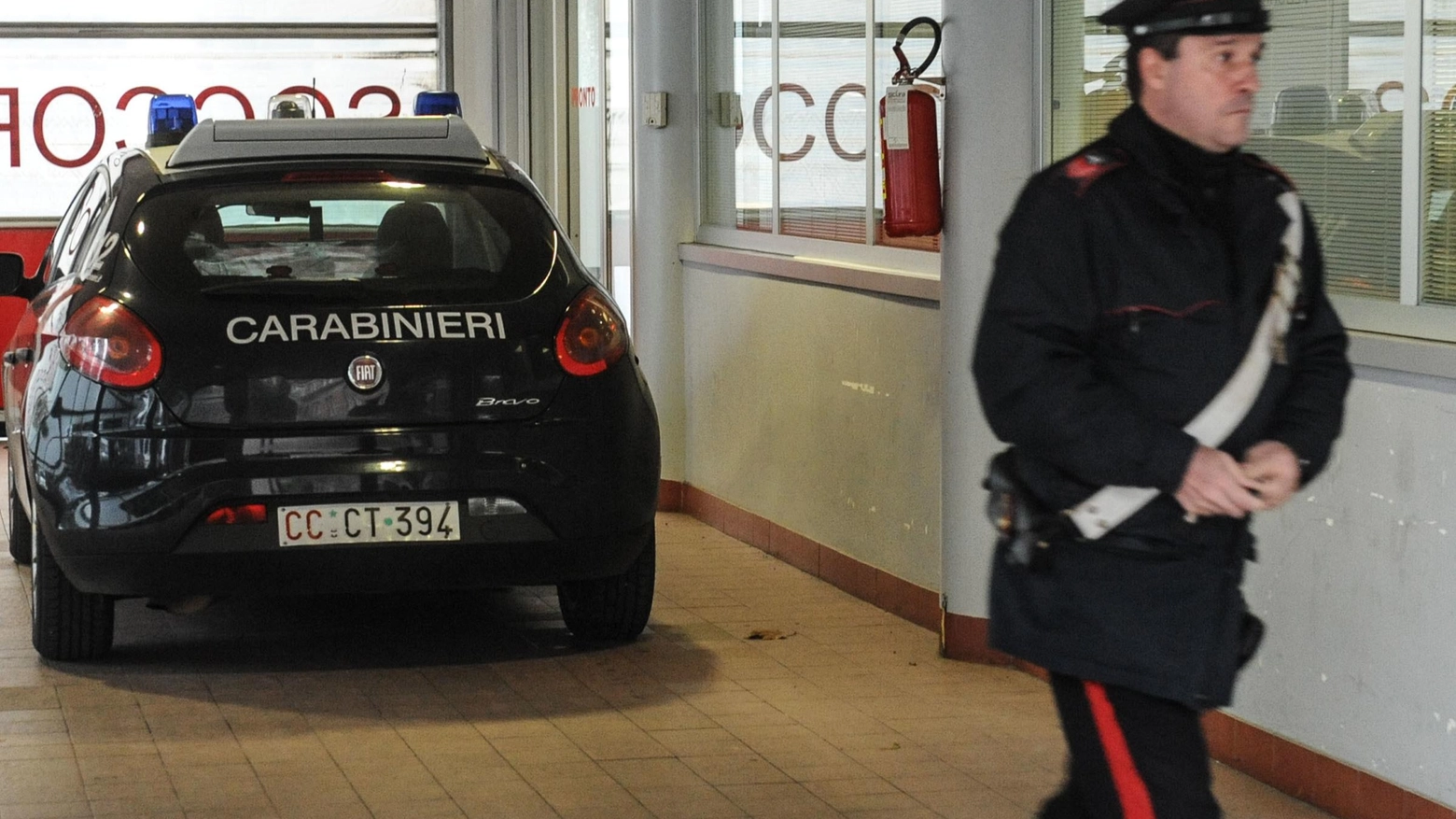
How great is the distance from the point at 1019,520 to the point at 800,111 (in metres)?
5.66

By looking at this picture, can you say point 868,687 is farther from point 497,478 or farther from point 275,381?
point 275,381

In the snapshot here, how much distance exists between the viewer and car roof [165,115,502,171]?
647 cm

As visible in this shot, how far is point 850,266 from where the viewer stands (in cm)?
789

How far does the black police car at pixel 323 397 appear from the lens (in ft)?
19.3

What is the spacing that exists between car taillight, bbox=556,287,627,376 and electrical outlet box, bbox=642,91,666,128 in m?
3.50

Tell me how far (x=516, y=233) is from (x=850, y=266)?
6.06ft

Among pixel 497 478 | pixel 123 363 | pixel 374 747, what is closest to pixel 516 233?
pixel 497 478

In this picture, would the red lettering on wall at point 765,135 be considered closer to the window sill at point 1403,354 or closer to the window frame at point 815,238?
the window frame at point 815,238

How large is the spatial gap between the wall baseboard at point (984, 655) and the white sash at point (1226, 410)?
330 millimetres

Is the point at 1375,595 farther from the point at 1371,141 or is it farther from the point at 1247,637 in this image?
the point at 1247,637

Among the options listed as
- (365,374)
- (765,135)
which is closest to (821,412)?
(765,135)

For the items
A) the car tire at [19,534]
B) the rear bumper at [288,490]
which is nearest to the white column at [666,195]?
the car tire at [19,534]

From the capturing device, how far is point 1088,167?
309 centimetres

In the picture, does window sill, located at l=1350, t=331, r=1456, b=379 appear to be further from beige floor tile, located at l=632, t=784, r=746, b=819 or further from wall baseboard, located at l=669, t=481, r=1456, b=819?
beige floor tile, located at l=632, t=784, r=746, b=819
